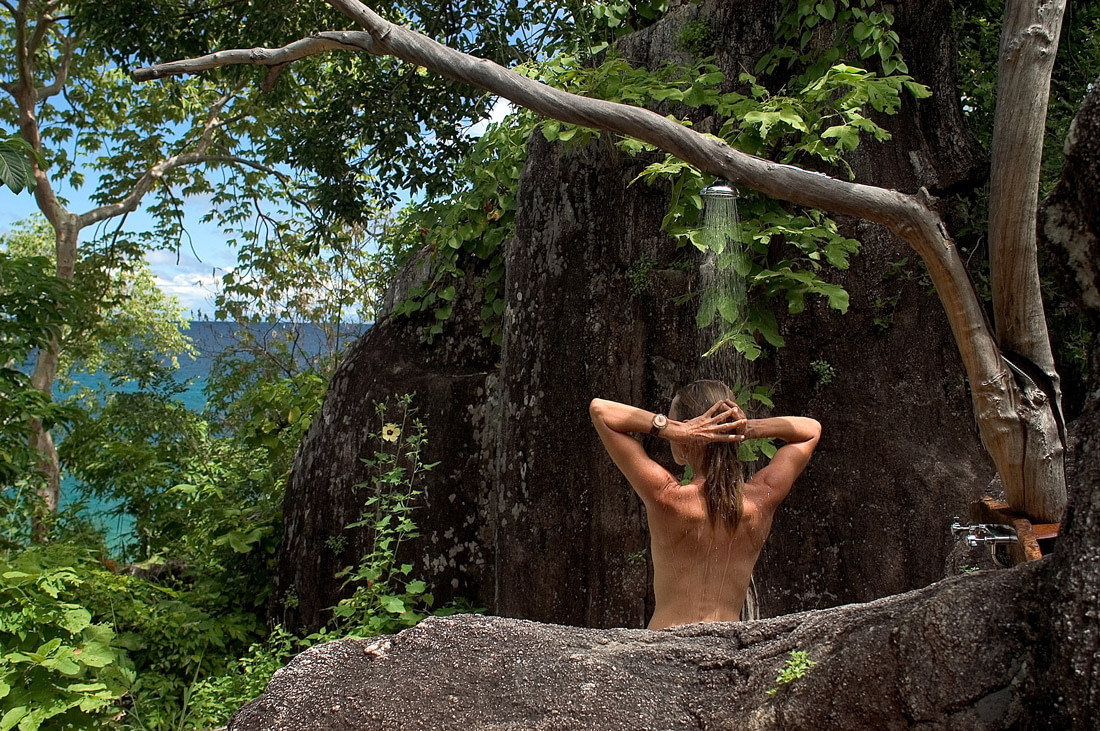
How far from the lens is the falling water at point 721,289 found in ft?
14.3

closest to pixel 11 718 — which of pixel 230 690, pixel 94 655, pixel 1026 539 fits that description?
pixel 94 655

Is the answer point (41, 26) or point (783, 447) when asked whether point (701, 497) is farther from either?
point (41, 26)

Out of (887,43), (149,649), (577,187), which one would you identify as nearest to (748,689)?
(577,187)

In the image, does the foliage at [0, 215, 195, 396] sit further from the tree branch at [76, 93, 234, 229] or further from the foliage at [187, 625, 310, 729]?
the foliage at [187, 625, 310, 729]

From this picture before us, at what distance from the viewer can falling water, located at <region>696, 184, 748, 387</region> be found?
4.37m

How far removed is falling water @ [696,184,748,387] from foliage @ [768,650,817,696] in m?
2.41

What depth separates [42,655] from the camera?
4.30 m

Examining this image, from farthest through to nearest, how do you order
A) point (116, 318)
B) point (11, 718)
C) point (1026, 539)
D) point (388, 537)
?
point (116, 318), point (388, 537), point (11, 718), point (1026, 539)

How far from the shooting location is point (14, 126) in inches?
490

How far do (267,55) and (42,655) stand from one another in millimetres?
2961

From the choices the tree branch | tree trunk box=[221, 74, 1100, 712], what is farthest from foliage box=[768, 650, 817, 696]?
the tree branch

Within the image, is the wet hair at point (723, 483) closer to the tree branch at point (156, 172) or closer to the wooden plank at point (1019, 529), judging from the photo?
the wooden plank at point (1019, 529)

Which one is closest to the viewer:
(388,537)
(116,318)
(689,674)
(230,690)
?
(689,674)

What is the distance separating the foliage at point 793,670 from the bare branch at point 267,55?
3.17 metres
